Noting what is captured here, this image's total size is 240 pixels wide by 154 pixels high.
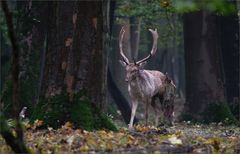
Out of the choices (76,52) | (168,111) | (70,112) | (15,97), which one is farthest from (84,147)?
(168,111)

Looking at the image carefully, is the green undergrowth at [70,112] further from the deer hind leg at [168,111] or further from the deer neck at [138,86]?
the deer hind leg at [168,111]

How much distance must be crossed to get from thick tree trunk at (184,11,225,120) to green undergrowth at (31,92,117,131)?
9.02 m

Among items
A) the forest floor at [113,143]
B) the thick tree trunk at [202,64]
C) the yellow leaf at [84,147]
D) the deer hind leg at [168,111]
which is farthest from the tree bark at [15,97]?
the thick tree trunk at [202,64]

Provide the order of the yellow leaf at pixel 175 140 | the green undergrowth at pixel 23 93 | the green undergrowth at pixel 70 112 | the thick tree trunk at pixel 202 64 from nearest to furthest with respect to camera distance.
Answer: the yellow leaf at pixel 175 140 → the green undergrowth at pixel 70 112 → the green undergrowth at pixel 23 93 → the thick tree trunk at pixel 202 64

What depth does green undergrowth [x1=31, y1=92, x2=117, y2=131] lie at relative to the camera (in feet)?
39.2

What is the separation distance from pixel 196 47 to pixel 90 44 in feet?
30.2

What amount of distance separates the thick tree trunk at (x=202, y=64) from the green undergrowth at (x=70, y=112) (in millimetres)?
9021

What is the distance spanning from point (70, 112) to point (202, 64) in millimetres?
9427

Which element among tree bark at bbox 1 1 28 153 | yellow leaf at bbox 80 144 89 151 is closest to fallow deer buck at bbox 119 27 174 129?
yellow leaf at bbox 80 144 89 151

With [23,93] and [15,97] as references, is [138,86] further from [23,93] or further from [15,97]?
[15,97]

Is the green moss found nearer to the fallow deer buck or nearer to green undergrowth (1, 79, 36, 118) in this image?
the fallow deer buck

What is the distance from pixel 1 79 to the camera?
23312 mm

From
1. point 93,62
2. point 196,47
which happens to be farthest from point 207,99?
point 93,62

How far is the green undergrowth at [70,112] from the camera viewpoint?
11938mm
